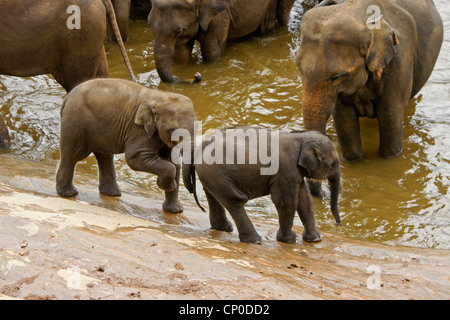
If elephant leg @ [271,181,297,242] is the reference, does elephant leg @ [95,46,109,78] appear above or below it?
above

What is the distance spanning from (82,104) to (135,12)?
6192mm

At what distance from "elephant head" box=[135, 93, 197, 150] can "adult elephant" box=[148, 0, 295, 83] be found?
360 cm

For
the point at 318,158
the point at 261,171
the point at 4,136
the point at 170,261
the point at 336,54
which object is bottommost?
the point at 4,136

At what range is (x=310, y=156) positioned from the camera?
5.12 metres

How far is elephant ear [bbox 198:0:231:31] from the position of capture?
9.17 meters

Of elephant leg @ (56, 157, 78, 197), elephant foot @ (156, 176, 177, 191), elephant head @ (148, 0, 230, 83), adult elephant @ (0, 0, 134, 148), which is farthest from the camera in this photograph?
elephant head @ (148, 0, 230, 83)

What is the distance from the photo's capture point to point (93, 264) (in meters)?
4.09

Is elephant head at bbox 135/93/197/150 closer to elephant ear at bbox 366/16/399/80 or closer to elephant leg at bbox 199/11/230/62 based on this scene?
elephant ear at bbox 366/16/399/80

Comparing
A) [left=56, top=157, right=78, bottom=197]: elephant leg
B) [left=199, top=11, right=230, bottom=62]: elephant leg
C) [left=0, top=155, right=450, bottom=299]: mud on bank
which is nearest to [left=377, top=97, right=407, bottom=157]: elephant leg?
[left=0, top=155, right=450, bottom=299]: mud on bank

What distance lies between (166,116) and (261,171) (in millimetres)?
778

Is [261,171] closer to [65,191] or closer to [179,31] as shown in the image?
[65,191]

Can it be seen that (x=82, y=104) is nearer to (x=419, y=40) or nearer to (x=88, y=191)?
(x=88, y=191)

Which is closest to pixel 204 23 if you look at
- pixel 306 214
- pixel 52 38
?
pixel 52 38

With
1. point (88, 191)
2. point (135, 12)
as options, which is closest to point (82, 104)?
point (88, 191)
